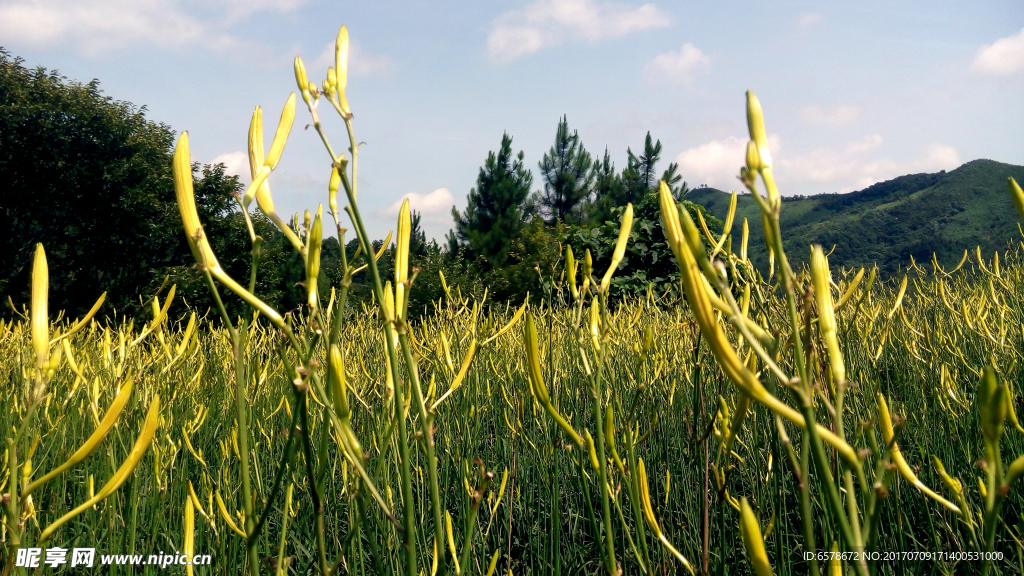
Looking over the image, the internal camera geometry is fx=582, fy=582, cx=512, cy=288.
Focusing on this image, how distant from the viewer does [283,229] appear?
26.4 inches

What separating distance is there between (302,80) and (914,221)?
135ft

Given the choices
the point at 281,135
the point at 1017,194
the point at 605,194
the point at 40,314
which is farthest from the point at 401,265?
the point at 605,194

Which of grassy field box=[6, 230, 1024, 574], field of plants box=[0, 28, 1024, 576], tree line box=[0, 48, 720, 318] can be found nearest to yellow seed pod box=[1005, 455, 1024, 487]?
field of plants box=[0, 28, 1024, 576]

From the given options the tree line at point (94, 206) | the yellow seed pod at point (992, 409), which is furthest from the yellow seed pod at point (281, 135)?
the tree line at point (94, 206)

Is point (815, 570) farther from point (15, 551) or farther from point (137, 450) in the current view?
point (15, 551)

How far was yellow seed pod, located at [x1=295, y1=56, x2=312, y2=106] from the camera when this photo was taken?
0.71 metres

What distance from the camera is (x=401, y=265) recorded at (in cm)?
64

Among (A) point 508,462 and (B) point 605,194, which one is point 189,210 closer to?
(A) point 508,462

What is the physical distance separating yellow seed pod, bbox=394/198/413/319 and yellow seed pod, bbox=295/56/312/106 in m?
0.18

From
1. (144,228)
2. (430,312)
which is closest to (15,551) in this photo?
(430,312)

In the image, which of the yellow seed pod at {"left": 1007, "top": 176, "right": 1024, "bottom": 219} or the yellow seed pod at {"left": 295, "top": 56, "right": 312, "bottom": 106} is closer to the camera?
the yellow seed pod at {"left": 1007, "top": 176, "right": 1024, "bottom": 219}

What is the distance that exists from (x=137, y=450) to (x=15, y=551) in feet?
0.50

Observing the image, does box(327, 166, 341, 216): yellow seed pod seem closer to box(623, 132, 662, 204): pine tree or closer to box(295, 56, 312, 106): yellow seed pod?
box(295, 56, 312, 106): yellow seed pod

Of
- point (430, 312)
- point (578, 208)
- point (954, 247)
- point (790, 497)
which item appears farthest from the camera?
point (954, 247)
